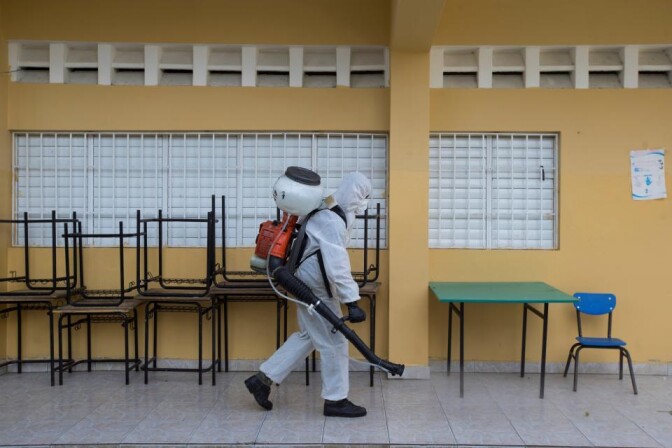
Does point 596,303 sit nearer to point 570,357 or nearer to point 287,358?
point 570,357

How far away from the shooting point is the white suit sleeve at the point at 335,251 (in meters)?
4.09

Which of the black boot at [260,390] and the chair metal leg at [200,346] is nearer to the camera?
the black boot at [260,390]

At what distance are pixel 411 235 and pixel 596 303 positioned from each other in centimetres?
189

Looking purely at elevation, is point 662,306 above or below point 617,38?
below

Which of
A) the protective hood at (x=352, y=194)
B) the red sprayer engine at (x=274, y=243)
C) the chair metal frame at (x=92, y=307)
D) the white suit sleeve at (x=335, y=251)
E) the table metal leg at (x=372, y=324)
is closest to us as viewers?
the white suit sleeve at (x=335, y=251)

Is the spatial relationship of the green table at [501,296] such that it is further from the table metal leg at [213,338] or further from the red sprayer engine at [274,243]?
the table metal leg at [213,338]

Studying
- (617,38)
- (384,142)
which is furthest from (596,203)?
(384,142)

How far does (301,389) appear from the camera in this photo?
199 inches

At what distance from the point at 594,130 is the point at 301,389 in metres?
3.83

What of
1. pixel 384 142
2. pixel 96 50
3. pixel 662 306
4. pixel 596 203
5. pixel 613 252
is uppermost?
pixel 96 50

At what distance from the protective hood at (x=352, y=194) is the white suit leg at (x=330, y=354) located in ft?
2.54

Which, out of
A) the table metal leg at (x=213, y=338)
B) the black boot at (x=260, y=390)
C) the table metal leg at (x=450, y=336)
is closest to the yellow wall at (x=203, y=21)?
the table metal leg at (x=213, y=338)

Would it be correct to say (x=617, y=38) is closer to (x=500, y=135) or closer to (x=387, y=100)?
(x=500, y=135)

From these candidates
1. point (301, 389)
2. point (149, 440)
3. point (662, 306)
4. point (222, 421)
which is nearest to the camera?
point (149, 440)
